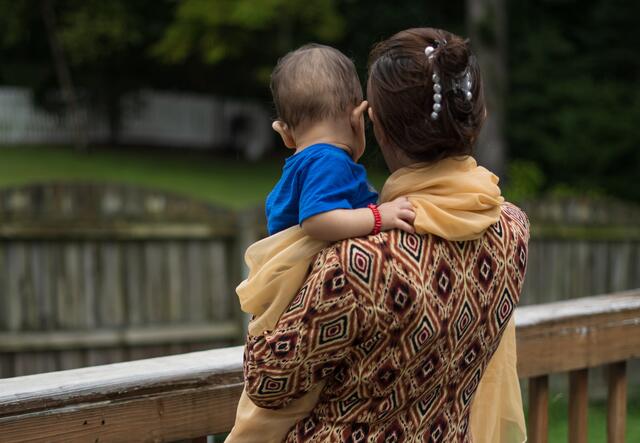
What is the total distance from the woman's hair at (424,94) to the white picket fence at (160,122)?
60.0 feet

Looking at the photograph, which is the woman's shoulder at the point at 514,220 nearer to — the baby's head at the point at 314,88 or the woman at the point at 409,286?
the woman at the point at 409,286

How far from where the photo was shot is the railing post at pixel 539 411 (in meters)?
2.15

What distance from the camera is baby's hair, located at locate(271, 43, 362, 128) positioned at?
1.47 m

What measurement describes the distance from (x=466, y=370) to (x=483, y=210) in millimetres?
270

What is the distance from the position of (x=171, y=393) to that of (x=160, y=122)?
1992cm

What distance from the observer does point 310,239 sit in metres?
1.40

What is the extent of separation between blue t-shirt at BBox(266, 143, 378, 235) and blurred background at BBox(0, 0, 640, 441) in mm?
140

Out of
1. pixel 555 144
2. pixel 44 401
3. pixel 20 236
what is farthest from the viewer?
pixel 555 144

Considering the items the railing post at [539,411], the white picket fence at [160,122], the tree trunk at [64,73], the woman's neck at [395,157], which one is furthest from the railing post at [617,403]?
the white picket fence at [160,122]

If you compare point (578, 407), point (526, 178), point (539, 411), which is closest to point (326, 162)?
point (539, 411)

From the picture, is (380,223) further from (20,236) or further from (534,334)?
(20,236)

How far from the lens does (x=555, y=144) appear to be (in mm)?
14008

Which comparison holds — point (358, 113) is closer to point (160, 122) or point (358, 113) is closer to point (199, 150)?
point (199, 150)

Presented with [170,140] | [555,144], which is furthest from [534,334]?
[170,140]
